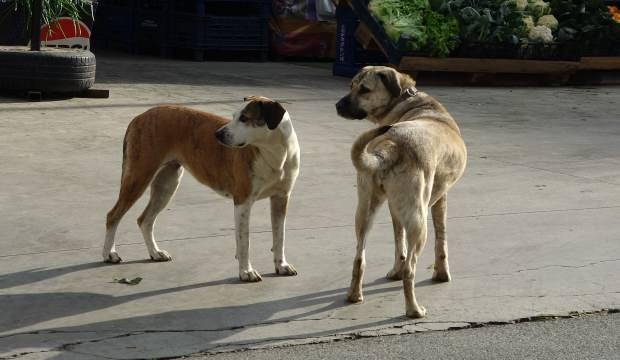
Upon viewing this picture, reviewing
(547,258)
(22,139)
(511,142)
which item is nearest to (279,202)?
(547,258)

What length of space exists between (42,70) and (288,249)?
5.85m

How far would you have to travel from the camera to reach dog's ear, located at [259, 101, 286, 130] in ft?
20.9

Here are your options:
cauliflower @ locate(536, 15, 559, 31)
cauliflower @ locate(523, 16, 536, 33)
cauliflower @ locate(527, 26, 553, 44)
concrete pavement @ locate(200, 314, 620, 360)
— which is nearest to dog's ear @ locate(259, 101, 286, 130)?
concrete pavement @ locate(200, 314, 620, 360)

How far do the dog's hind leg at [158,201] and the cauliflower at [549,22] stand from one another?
11014mm

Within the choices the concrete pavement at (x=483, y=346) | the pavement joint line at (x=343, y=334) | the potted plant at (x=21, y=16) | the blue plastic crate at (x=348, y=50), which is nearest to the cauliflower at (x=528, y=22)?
the blue plastic crate at (x=348, y=50)

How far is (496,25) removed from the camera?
55.0 ft

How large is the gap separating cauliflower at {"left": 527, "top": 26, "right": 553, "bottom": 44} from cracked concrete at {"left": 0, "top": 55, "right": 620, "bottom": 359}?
462 cm

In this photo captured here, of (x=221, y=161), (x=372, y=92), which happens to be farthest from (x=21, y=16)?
(x=372, y=92)

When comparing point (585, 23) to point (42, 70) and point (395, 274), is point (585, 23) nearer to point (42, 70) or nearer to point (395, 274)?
point (42, 70)

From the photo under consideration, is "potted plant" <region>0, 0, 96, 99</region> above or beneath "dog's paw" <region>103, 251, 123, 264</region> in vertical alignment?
above

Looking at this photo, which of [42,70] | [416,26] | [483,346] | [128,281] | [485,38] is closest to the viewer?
[483,346]

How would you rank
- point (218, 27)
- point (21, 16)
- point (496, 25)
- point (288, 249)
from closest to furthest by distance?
1. point (288, 249)
2. point (21, 16)
3. point (496, 25)
4. point (218, 27)

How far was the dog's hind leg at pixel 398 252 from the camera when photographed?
6.48 metres

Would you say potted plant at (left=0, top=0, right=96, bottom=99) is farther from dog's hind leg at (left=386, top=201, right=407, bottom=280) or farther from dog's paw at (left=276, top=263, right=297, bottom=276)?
dog's hind leg at (left=386, top=201, right=407, bottom=280)
